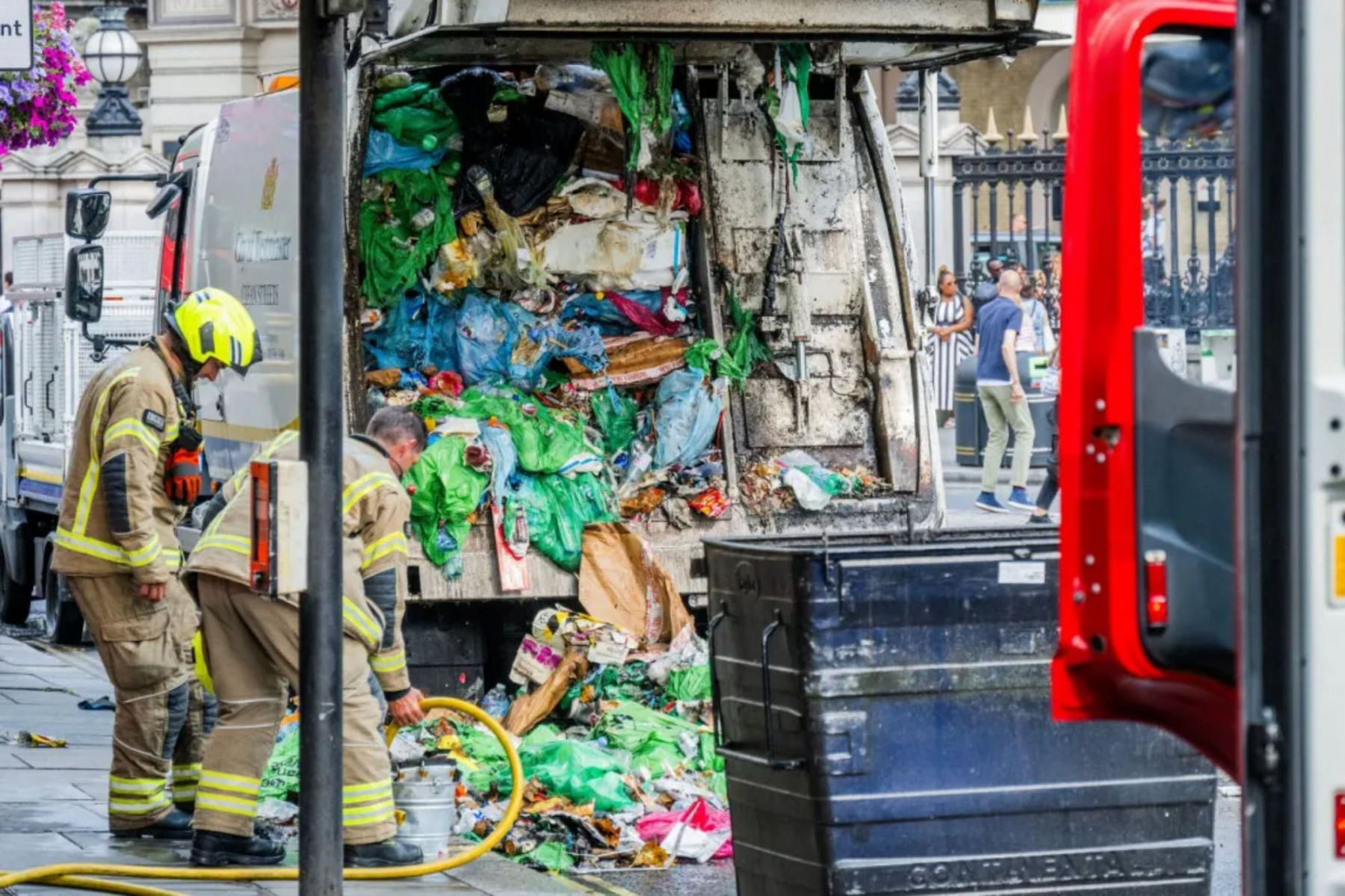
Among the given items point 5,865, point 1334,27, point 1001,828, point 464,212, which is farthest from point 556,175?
point 1334,27

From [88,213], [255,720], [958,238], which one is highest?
[958,238]

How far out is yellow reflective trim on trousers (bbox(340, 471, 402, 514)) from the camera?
23.4ft

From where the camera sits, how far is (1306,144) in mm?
3521

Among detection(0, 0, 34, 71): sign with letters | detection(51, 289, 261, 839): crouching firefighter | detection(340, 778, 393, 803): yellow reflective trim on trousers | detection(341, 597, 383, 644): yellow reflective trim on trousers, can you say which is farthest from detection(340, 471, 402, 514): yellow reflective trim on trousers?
detection(0, 0, 34, 71): sign with letters

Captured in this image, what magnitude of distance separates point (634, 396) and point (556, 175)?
0.98 m

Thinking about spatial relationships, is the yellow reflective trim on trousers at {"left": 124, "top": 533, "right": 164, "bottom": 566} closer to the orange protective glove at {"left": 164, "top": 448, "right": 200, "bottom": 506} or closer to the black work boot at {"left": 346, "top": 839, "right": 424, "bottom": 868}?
the orange protective glove at {"left": 164, "top": 448, "right": 200, "bottom": 506}

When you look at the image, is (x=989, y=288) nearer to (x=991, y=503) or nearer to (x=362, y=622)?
(x=991, y=503)

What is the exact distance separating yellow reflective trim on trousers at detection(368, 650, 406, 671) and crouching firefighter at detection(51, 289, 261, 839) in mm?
968

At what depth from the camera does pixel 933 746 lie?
606cm

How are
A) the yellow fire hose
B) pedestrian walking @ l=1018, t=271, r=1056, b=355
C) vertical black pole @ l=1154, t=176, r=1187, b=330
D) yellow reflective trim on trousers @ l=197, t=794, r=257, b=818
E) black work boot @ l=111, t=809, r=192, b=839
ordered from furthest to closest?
vertical black pole @ l=1154, t=176, r=1187, b=330
pedestrian walking @ l=1018, t=271, r=1056, b=355
black work boot @ l=111, t=809, r=192, b=839
yellow reflective trim on trousers @ l=197, t=794, r=257, b=818
the yellow fire hose

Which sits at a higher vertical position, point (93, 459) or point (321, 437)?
point (321, 437)

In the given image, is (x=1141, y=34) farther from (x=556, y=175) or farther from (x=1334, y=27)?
(x=556, y=175)

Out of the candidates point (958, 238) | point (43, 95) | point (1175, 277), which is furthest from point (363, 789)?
point (958, 238)

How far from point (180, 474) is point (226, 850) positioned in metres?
1.38
